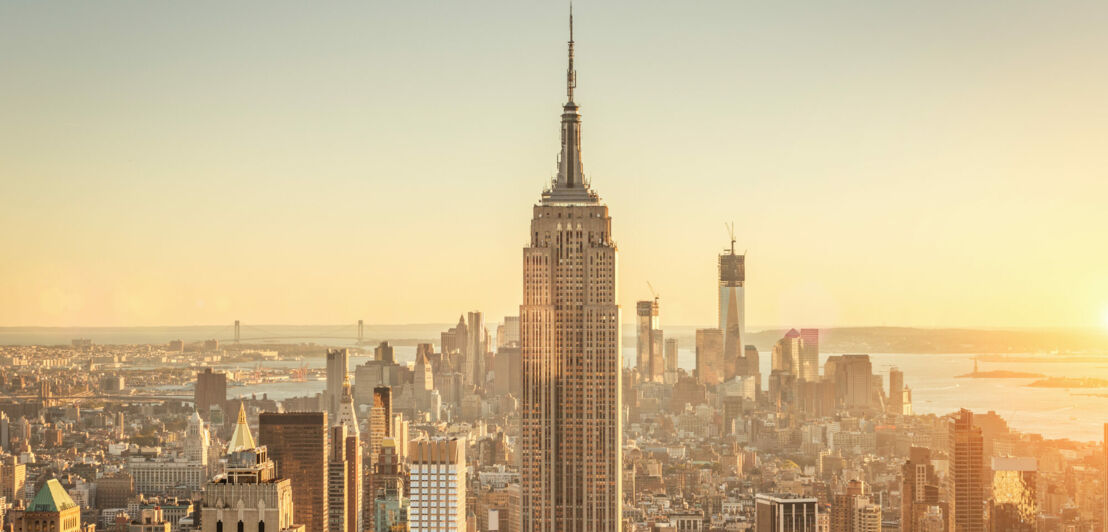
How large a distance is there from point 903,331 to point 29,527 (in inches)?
396

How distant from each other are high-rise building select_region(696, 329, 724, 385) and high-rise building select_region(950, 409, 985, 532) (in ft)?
13.5

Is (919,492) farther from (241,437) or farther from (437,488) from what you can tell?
(241,437)

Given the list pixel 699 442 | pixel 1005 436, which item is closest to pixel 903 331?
pixel 1005 436

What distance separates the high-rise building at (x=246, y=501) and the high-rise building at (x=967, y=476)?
9.64m

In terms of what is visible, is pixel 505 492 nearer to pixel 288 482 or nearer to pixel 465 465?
pixel 465 465

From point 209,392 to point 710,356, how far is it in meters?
9.05

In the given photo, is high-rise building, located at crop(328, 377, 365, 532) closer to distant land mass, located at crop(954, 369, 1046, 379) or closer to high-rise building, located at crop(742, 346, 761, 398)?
high-rise building, located at crop(742, 346, 761, 398)

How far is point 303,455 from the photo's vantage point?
64.7 feet

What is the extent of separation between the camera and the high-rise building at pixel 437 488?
20156 millimetres

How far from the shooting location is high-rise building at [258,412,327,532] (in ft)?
56.6

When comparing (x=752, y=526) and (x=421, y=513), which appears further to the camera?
(x=752, y=526)

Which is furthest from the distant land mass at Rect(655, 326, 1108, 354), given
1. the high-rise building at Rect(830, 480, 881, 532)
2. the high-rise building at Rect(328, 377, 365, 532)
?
the high-rise building at Rect(328, 377, 365, 532)

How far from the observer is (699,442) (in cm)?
2798

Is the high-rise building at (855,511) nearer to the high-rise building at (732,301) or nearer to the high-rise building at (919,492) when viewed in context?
the high-rise building at (919,492)
